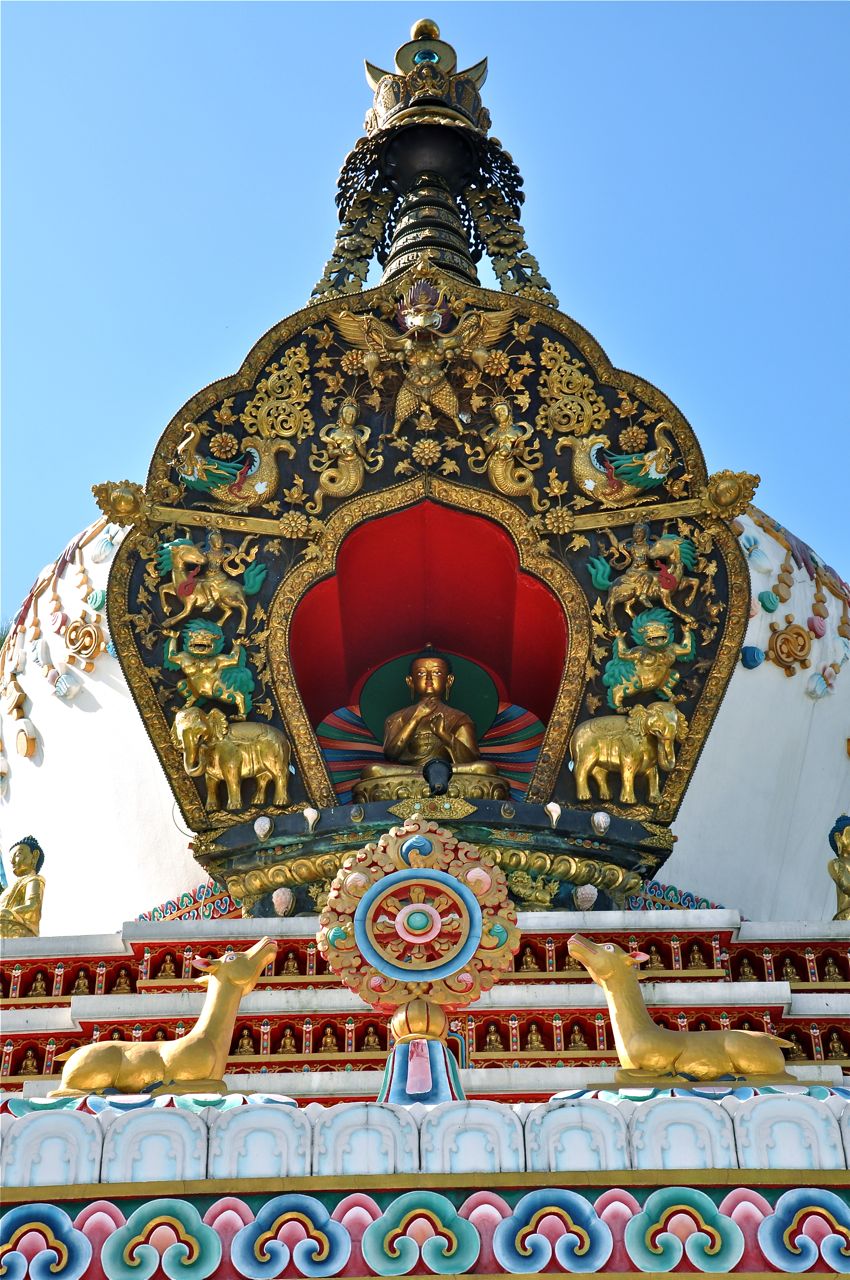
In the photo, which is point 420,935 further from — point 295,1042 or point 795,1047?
point 795,1047

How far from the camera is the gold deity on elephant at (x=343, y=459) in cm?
1263

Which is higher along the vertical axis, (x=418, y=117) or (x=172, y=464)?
(x=418, y=117)

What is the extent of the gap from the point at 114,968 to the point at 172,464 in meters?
4.16

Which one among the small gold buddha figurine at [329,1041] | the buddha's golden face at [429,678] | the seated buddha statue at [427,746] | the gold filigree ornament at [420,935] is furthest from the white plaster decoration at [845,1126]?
the buddha's golden face at [429,678]

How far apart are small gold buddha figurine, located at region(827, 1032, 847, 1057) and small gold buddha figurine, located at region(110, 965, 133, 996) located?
375cm

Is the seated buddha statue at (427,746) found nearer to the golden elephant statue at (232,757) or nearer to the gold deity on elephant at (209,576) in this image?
the golden elephant statue at (232,757)

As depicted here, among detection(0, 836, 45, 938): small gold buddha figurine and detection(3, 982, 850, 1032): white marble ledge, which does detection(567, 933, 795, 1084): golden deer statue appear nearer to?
detection(3, 982, 850, 1032): white marble ledge

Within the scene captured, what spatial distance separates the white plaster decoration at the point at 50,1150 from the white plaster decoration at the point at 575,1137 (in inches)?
50.3

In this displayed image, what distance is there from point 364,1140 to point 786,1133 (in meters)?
1.23

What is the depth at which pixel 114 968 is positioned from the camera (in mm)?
9750

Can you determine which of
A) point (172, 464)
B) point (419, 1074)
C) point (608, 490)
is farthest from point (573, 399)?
point (419, 1074)

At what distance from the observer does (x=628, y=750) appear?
11.4 m

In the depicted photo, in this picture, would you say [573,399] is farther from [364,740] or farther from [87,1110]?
[87,1110]

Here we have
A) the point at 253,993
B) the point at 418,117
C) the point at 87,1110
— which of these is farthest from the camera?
the point at 418,117
